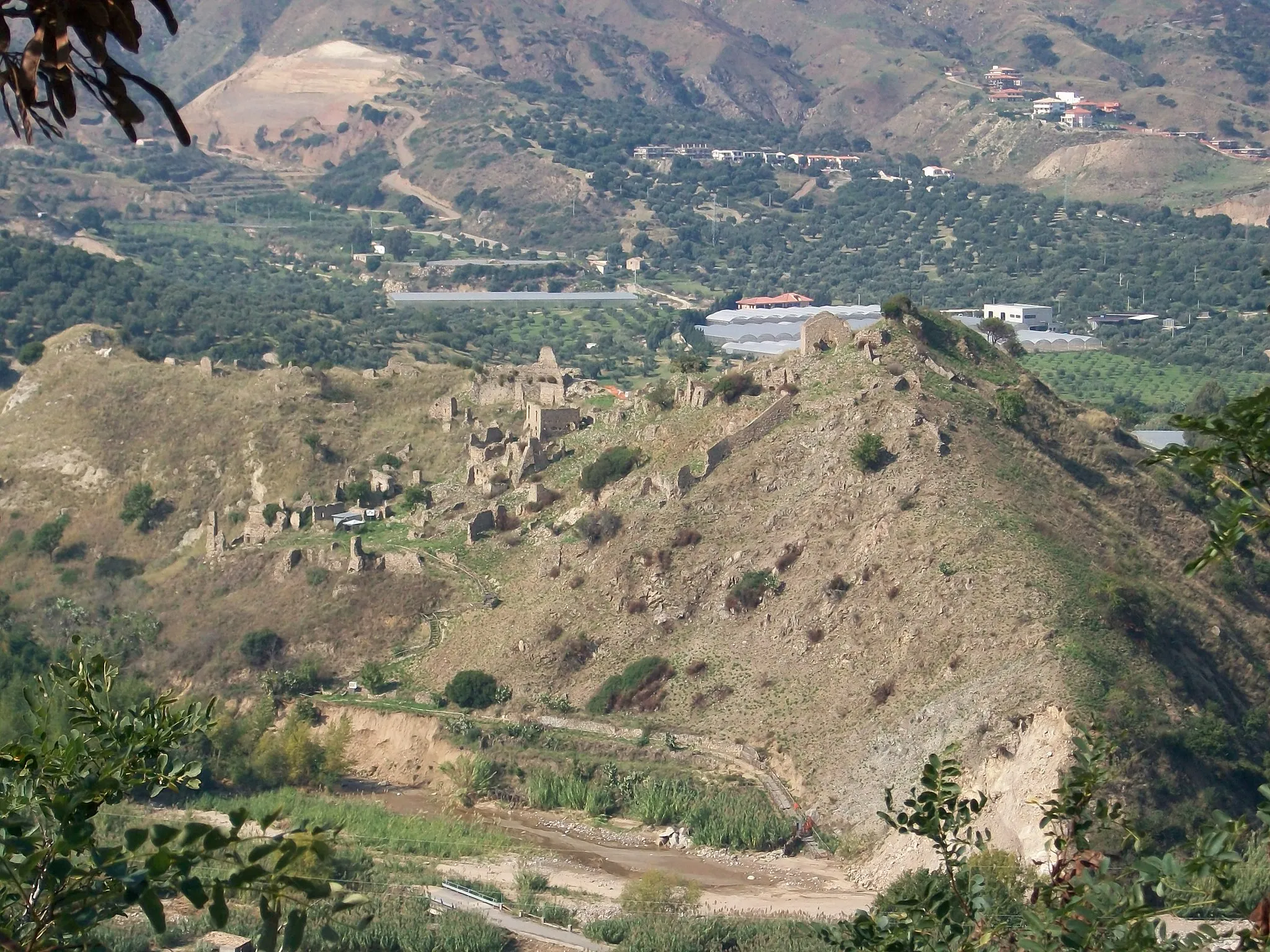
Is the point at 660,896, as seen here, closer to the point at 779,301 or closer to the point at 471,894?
the point at 471,894

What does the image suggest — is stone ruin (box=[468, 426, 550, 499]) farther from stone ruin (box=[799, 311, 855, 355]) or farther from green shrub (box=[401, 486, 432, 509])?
stone ruin (box=[799, 311, 855, 355])

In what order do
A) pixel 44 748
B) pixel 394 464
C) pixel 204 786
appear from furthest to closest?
pixel 394 464 < pixel 204 786 < pixel 44 748

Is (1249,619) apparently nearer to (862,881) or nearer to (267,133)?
(862,881)

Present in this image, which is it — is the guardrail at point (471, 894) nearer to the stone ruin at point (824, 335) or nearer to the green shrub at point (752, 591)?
the green shrub at point (752, 591)

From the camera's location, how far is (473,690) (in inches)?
1746

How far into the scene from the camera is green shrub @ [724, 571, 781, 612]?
147 feet

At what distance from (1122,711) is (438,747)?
15296 mm

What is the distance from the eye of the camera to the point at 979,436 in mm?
47500

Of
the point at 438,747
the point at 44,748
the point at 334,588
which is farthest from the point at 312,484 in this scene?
the point at 44,748

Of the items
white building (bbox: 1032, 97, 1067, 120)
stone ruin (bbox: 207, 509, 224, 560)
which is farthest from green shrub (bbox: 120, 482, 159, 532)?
white building (bbox: 1032, 97, 1067, 120)

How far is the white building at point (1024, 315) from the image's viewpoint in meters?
109

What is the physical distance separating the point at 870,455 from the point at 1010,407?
5.50 meters

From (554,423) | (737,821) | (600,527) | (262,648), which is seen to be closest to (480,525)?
(600,527)

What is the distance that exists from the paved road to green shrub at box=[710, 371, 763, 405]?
19.9 meters
